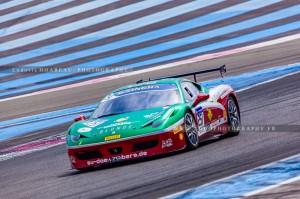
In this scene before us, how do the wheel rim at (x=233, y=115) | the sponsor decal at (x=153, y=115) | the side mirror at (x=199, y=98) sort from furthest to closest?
the wheel rim at (x=233, y=115), the side mirror at (x=199, y=98), the sponsor decal at (x=153, y=115)

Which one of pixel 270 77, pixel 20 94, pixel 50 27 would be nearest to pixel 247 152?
pixel 270 77

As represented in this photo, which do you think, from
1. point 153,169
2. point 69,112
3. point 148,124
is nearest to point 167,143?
point 148,124

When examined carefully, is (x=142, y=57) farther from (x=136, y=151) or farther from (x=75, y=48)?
(x=136, y=151)

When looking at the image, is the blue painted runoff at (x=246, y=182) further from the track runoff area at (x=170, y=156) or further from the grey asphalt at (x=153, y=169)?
the grey asphalt at (x=153, y=169)

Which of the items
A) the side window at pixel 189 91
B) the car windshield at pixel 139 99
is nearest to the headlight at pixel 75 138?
the car windshield at pixel 139 99

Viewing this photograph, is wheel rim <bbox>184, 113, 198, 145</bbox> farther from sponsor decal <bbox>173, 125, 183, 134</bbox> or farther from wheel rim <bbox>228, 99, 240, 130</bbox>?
wheel rim <bbox>228, 99, 240, 130</bbox>

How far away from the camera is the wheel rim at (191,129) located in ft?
38.5

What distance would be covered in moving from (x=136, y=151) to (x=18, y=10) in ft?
72.5

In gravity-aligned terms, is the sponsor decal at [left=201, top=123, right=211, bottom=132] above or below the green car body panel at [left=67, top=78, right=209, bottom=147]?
below

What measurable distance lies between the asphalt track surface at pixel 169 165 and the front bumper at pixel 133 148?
0.13 metres

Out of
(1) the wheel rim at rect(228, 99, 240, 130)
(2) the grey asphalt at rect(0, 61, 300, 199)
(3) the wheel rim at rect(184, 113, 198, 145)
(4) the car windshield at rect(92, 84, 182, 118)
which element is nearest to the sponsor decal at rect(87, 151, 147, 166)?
(2) the grey asphalt at rect(0, 61, 300, 199)

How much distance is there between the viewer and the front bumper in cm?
1132

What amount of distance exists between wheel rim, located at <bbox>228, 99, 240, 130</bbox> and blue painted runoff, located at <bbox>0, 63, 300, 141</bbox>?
18.3ft

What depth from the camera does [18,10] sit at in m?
32.5
